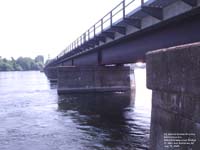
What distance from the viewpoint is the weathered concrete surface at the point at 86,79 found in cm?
3659

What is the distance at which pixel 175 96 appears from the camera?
6.22 m

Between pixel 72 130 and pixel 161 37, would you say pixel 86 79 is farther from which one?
pixel 161 37

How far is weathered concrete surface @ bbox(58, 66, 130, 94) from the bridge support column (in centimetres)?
2918

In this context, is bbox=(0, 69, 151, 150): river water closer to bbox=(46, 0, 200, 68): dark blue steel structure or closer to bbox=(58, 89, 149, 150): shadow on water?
bbox=(58, 89, 149, 150): shadow on water

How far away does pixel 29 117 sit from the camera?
65.0ft

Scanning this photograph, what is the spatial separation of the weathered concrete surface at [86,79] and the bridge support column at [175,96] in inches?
1149

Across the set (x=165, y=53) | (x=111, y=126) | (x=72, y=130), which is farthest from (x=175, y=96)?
(x=111, y=126)

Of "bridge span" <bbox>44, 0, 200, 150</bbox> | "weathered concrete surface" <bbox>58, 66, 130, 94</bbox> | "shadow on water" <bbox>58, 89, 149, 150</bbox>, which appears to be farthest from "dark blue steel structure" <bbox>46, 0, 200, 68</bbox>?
"weathered concrete surface" <bbox>58, 66, 130, 94</bbox>

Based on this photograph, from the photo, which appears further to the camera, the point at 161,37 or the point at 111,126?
the point at 111,126

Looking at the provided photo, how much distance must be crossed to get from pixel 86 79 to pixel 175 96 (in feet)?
101

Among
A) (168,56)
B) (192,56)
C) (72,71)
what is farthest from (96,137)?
(72,71)

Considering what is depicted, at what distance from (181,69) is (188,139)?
1.48 meters

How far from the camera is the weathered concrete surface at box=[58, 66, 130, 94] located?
36594 mm

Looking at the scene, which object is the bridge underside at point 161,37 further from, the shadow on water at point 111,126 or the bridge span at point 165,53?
the shadow on water at point 111,126
